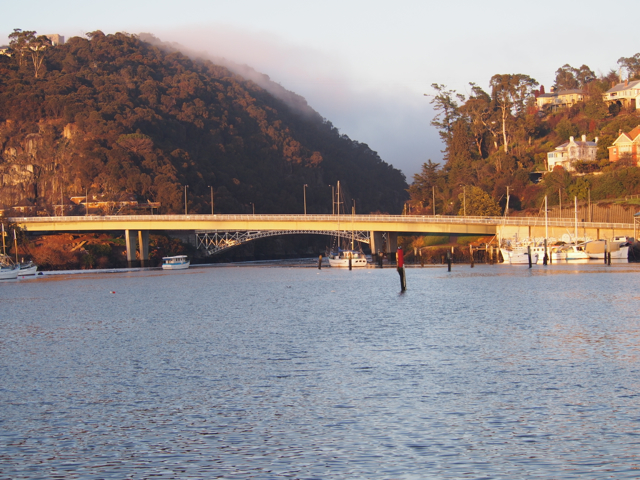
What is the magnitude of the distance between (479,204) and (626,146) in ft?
108

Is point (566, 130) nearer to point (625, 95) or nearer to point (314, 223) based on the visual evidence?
point (625, 95)

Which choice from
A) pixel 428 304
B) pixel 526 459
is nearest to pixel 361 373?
pixel 526 459

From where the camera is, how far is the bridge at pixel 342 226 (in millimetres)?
114688

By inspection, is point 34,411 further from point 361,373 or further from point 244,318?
point 244,318

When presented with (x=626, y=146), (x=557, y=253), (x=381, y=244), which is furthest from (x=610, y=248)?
(x=626, y=146)

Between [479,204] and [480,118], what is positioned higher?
[480,118]

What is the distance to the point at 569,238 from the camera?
112 metres

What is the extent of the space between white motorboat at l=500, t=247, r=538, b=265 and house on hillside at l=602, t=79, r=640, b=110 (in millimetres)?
76512

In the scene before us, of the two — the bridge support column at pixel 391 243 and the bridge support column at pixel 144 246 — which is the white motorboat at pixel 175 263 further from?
the bridge support column at pixel 391 243

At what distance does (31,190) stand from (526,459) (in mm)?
180087

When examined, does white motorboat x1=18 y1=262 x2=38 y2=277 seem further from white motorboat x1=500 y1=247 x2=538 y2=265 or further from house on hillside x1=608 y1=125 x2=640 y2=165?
house on hillside x1=608 y1=125 x2=640 y2=165

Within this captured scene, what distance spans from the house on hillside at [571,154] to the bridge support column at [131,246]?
88214mm

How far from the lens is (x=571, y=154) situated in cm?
14712

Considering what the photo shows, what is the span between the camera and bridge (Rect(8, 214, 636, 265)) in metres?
115
